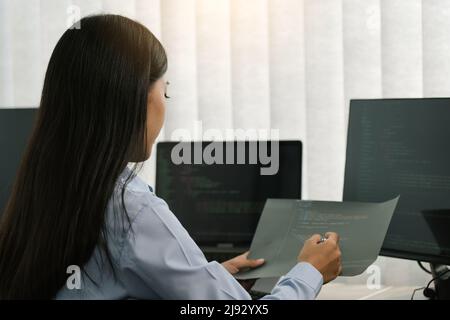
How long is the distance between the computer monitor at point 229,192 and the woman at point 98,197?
2.19 ft

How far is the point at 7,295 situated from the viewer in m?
1.06

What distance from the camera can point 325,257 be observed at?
1.23 meters

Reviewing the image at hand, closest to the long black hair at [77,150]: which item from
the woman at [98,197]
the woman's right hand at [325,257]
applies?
the woman at [98,197]

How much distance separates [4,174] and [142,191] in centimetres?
86

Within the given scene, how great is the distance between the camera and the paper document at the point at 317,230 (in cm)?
130

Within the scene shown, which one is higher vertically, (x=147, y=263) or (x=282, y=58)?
(x=282, y=58)

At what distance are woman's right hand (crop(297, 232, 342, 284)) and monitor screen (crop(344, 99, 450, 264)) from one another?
291 mm

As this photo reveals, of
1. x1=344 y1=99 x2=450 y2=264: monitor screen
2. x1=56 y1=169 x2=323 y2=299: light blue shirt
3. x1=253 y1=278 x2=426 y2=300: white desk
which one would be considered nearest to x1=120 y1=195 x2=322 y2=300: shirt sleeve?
x1=56 y1=169 x2=323 y2=299: light blue shirt

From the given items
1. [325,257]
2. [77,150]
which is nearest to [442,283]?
[325,257]

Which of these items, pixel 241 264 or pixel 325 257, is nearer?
pixel 325 257

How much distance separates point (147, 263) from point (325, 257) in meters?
0.37

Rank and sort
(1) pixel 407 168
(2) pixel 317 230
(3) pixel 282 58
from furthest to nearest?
1. (3) pixel 282 58
2. (1) pixel 407 168
3. (2) pixel 317 230

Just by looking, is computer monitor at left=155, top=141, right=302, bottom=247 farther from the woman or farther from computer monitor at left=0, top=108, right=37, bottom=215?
the woman

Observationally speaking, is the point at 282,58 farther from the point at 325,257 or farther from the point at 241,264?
the point at 325,257
